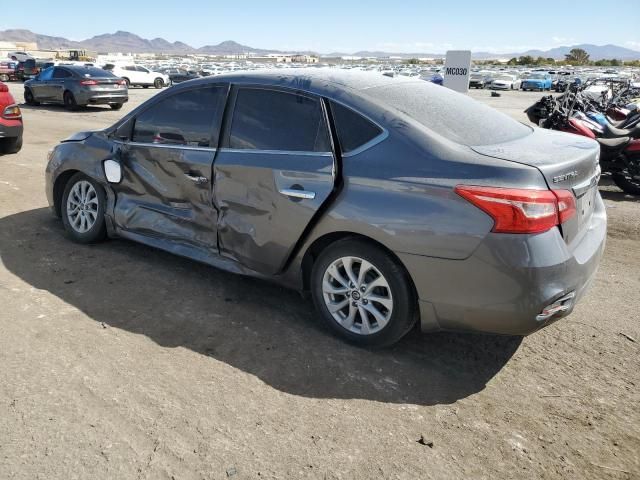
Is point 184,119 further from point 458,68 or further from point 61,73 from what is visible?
point 61,73

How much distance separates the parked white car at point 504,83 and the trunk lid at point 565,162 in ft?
150

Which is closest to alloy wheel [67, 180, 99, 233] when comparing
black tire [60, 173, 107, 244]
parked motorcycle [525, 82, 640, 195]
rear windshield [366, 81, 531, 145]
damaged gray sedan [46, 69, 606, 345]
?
black tire [60, 173, 107, 244]

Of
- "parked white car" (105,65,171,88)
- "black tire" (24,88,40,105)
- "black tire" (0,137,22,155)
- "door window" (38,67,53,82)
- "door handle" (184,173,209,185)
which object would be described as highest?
"door handle" (184,173,209,185)

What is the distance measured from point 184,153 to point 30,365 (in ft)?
5.97

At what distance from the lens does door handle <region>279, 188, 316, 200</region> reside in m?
3.47

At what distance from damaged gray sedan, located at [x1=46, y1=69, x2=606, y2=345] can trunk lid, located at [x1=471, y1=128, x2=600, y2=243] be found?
12 millimetres

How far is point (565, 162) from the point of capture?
3.12 m

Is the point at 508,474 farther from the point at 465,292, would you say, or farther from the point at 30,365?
the point at 30,365

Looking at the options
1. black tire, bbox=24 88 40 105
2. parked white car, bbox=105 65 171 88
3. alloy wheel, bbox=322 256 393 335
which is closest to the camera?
alloy wheel, bbox=322 256 393 335

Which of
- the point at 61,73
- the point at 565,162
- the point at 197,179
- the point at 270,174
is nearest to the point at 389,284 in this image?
the point at 270,174

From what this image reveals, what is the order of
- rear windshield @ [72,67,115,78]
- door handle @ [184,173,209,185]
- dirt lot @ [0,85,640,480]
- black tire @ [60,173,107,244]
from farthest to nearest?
rear windshield @ [72,67,115,78] → black tire @ [60,173,107,244] → door handle @ [184,173,209,185] → dirt lot @ [0,85,640,480]

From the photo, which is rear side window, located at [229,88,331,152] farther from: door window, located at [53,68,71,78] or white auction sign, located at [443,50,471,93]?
door window, located at [53,68,71,78]

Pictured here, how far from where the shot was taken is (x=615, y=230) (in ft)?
20.8

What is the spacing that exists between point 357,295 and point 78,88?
1749cm
